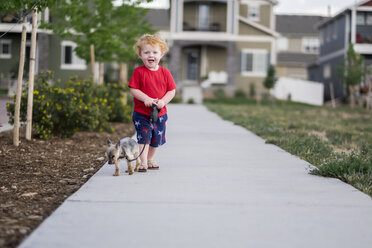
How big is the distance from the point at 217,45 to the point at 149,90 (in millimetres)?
27398

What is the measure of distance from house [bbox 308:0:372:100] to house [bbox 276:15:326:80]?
10.6 m

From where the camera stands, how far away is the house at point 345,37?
106ft

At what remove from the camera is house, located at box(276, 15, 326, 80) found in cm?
4894

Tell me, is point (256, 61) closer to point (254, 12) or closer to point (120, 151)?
point (254, 12)

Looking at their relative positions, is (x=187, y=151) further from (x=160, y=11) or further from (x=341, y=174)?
(x=160, y=11)

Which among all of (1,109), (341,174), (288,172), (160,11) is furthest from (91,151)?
(160,11)

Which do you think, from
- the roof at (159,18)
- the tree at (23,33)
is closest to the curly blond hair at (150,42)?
the tree at (23,33)

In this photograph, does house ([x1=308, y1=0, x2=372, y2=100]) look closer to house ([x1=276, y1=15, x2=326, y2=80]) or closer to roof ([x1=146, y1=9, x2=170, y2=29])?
house ([x1=276, y1=15, x2=326, y2=80])

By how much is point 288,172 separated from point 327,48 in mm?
33548

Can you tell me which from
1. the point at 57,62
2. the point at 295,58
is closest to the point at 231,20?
the point at 57,62

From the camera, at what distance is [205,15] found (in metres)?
33.6

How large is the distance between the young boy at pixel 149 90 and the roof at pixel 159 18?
3694 cm

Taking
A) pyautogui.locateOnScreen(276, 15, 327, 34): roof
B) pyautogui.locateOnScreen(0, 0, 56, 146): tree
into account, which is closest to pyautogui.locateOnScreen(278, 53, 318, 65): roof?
pyautogui.locateOnScreen(276, 15, 327, 34): roof

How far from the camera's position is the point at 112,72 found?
124 ft
